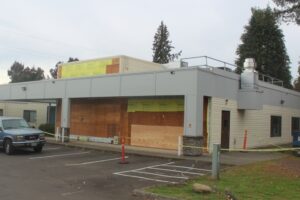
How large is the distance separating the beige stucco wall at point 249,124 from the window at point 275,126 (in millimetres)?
297

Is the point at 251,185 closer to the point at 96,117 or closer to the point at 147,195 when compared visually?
the point at 147,195

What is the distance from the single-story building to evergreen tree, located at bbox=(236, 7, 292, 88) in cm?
2010

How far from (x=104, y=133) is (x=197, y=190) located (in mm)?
17940

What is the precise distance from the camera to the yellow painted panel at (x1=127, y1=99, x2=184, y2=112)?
23656 mm

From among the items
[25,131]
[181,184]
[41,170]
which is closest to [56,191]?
[181,184]

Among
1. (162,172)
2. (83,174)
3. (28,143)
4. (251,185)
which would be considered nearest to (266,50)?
(28,143)

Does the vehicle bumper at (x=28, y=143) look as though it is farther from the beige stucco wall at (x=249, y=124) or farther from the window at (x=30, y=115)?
the window at (x=30, y=115)

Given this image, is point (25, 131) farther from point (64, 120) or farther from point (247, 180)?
Answer: point (247, 180)

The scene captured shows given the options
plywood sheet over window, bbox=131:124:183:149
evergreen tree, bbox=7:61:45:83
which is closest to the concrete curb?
plywood sheet over window, bbox=131:124:183:149

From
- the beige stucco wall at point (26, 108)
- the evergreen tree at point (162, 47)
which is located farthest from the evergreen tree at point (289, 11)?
the evergreen tree at point (162, 47)

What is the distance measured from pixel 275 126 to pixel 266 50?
78.6 feet

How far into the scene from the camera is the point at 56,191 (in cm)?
1170

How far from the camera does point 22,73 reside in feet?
395

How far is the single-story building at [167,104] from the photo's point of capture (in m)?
21.7
